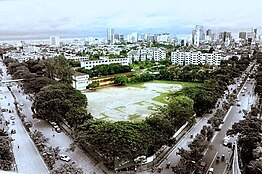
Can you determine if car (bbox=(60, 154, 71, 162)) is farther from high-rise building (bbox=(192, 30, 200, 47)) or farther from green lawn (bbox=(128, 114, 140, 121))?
high-rise building (bbox=(192, 30, 200, 47))

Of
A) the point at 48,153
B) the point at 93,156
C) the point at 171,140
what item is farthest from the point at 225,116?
the point at 48,153

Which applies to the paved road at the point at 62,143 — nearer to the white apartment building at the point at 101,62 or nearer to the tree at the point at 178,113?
the tree at the point at 178,113

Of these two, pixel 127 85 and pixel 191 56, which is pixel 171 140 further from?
pixel 191 56

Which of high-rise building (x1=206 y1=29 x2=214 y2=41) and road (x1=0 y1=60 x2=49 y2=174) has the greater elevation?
high-rise building (x1=206 y1=29 x2=214 y2=41)

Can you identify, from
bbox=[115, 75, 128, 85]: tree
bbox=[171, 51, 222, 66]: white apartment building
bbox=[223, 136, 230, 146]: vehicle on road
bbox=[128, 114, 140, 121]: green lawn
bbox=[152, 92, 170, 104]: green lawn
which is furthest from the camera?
bbox=[171, 51, 222, 66]: white apartment building

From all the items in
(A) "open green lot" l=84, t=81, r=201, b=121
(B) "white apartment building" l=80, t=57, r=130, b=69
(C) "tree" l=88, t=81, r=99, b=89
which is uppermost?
(B) "white apartment building" l=80, t=57, r=130, b=69

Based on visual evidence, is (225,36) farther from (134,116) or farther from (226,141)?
(226,141)

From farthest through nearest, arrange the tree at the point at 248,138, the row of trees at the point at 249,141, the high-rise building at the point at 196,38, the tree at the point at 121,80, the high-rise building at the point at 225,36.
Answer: the high-rise building at the point at 225,36, the high-rise building at the point at 196,38, the tree at the point at 121,80, the tree at the point at 248,138, the row of trees at the point at 249,141

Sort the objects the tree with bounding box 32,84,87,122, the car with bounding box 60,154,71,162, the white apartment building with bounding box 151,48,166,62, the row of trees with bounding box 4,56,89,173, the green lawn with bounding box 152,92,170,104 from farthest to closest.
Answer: the white apartment building with bounding box 151,48,166,62 → the green lawn with bounding box 152,92,170,104 → the tree with bounding box 32,84,87,122 → the row of trees with bounding box 4,56,89,173 → the car with bounding box 60,154,71,162

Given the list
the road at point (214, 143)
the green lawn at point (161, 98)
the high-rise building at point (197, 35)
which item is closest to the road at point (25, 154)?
the road at point (214, 143)

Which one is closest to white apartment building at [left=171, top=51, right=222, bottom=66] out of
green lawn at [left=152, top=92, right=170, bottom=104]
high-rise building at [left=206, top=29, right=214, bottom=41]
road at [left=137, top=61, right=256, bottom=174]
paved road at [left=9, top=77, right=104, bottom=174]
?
green lawn at [left=152, top=92, right=170, bottom=104]
